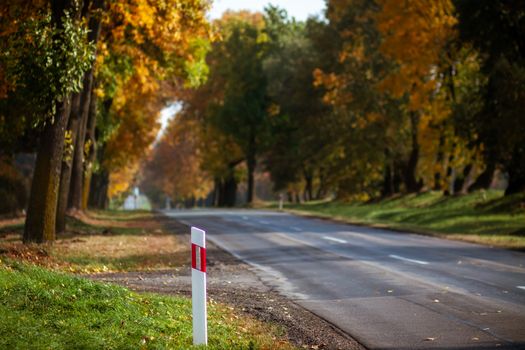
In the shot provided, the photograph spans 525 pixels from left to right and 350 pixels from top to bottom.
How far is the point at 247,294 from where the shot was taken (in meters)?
13.6

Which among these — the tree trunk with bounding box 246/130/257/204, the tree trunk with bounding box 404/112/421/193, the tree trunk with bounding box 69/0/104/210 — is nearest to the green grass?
the tree trunk with bounding box 69/0/104/210

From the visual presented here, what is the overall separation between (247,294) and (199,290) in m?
5.13

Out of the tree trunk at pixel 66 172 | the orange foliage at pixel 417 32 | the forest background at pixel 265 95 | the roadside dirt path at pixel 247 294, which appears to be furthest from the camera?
the orange foliage at pixel 417 32

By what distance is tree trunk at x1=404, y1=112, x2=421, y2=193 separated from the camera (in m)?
45.7

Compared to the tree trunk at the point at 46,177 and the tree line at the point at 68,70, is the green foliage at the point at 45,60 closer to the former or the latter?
the tree line at the point at 68,70

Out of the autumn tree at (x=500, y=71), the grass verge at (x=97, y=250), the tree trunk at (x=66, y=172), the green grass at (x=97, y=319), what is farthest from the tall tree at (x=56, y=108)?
the autumn tree at (x=500, y=71)

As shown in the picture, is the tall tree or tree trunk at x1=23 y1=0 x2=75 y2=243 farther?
tree trunk at x1=23 y1=0 x2=75 y2=243

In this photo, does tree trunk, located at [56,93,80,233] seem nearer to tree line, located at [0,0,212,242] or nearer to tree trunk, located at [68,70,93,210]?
tree line, located at [0,0,212,242]

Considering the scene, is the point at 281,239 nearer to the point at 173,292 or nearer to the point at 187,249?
the point at 187,249

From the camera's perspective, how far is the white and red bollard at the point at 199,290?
848 cm

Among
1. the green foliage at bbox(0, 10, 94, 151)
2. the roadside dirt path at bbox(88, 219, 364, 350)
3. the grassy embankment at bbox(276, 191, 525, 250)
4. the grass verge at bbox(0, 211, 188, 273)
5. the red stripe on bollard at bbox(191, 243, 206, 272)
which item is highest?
the green foliage at bbox(0, 10, 94, 151)

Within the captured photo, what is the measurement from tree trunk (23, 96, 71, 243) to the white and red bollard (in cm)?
1039

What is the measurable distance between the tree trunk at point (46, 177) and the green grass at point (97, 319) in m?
6.77

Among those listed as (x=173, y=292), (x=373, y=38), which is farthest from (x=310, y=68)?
(x=173, y=292)
